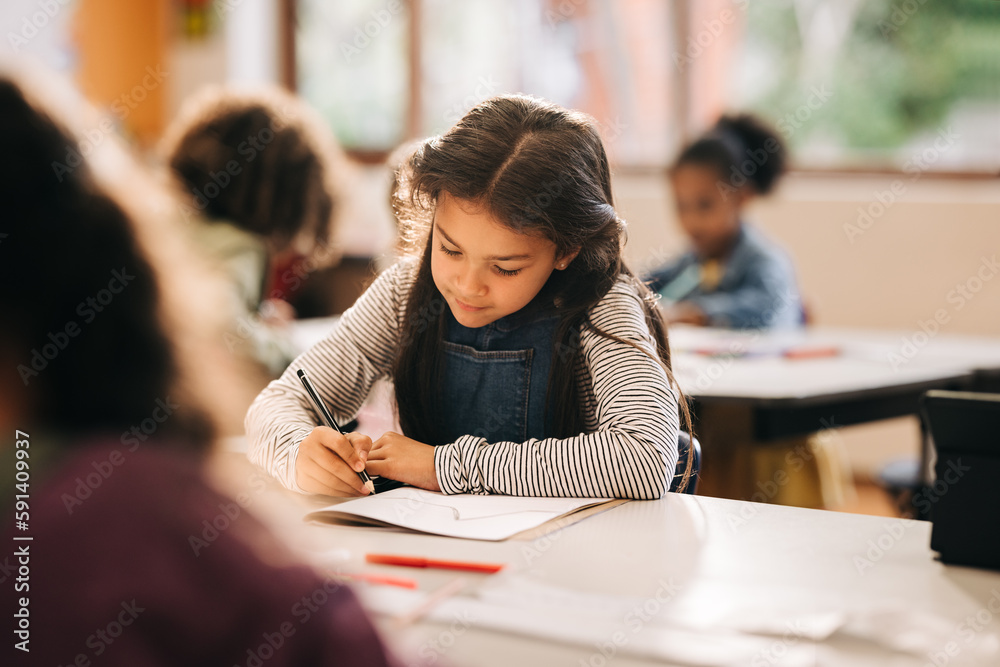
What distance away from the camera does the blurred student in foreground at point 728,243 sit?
273cm

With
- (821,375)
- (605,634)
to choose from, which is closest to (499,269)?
(605,634)

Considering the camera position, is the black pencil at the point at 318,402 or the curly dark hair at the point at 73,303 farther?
the black pencil at the point at 318,402

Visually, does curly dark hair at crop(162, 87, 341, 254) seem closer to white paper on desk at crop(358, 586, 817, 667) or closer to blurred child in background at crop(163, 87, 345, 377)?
blurred child in background at crop(163, 87, 345, 377)

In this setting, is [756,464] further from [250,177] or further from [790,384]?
[250,177]

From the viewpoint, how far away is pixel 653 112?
155 inches

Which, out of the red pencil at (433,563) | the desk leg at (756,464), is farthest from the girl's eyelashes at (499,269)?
the desk leg at (756,464)

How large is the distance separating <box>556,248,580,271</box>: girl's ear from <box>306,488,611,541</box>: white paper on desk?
1.09ft

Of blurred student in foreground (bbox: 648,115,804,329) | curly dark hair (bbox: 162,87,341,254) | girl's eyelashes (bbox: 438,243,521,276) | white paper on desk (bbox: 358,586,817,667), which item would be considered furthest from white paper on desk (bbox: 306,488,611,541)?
blurred student in foreground (bbox: 648,115,804,329)

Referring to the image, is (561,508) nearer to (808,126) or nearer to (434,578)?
(434,578)

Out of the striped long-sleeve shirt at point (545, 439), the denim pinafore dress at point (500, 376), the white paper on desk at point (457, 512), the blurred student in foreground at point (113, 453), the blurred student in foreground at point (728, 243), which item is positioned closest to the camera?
the blurred student in foreground at point (113, 453)

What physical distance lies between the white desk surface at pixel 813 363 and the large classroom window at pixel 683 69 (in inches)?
47.1

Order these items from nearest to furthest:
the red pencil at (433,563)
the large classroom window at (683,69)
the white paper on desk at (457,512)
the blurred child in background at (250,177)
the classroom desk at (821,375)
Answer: the red pencil at (433,563)
the white paper on desk at (457,512)
the classroom desk at (821,375)
the blurred child in background at (250,177)
the large classroom window at (683,69)

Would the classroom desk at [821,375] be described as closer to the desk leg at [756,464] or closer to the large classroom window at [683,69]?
the desk leg at [756,464]

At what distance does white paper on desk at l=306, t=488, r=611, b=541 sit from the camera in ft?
3.20
